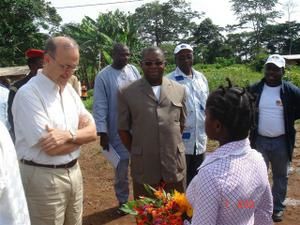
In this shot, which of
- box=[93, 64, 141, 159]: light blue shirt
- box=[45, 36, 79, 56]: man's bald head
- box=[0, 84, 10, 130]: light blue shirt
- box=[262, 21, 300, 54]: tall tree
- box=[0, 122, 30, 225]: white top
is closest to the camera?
box=[0, 122, 30, 225]: white top

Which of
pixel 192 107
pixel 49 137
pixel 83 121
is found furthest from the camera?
pixel 192 107

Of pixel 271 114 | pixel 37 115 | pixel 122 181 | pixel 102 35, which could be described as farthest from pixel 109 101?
pixel 102 35

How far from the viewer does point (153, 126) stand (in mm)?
3750

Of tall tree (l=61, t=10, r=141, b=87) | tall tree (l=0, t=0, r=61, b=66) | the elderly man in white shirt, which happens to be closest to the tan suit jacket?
the elderly man in white shirt

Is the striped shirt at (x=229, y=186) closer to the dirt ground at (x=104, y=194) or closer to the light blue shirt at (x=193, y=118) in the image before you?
the light blue shirt at (x=193, y=118)

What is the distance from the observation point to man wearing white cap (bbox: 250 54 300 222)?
456cm

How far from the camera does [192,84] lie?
455cm

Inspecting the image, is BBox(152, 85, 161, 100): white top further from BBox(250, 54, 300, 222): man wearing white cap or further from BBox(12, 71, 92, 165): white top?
BBox(250, 54, 300, 222): man wearing white cap

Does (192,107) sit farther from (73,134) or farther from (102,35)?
(102,35)

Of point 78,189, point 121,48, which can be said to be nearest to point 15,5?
point 121,48

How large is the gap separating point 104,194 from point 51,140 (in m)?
3.15

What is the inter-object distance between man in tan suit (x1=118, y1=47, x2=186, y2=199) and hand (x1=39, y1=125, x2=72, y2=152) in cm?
107

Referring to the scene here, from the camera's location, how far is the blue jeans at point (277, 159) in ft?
15.2

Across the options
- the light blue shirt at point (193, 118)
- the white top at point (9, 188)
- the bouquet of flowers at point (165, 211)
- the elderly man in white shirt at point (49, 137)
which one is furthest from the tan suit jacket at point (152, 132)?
the white top at point (9, 188)
